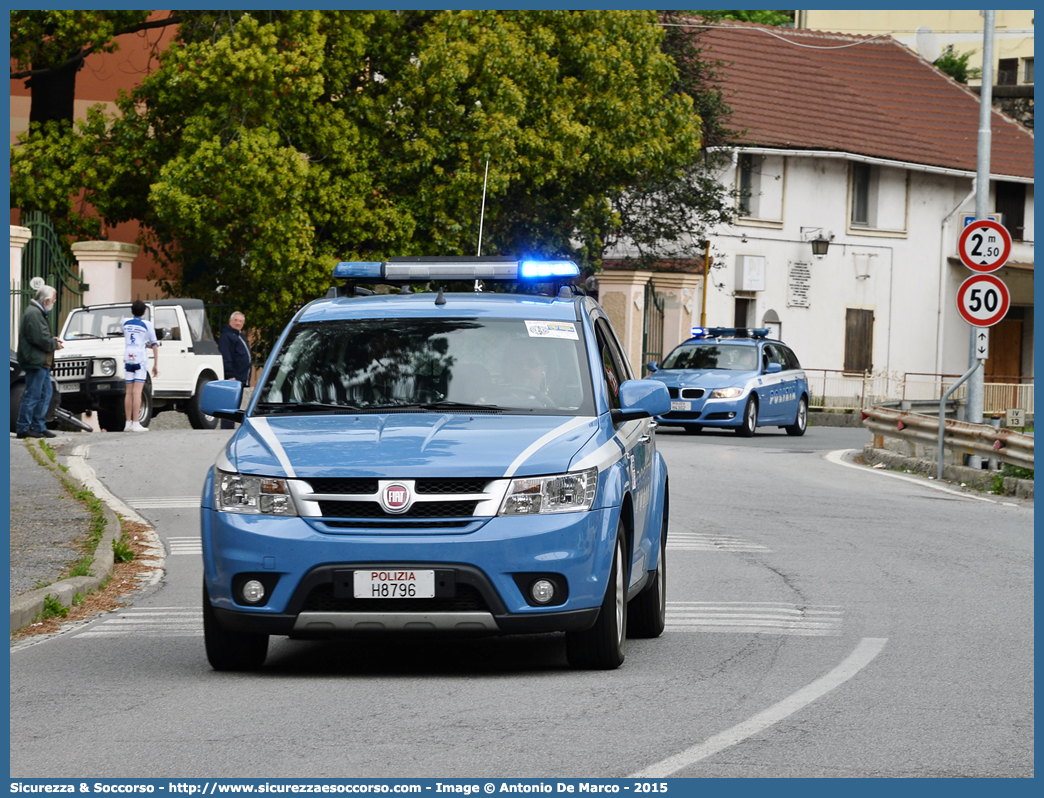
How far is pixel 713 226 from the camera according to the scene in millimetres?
41500

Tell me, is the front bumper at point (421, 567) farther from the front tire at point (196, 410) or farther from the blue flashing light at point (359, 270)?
the front tire at point (196, 410)

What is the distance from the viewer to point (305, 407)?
834 cm

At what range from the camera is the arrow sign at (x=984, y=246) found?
20.0 metres

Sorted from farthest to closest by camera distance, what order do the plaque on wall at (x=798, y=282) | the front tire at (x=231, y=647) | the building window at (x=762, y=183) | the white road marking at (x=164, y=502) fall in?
the plaque on wall at (x=798, y=282) → the building window at (x=762, y=183) → the white road marking at (x=164, y=502) → the front tire at (x=231, y=647)

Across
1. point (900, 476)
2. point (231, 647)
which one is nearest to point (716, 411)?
point (900, 476)

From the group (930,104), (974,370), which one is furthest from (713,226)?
(974,370)

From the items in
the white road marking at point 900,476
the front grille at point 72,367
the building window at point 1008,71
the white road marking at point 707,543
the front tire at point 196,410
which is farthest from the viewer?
the building window at point 1008,71

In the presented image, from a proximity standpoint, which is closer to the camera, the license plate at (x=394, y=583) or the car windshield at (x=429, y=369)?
the license plate at (x=394, y=583)

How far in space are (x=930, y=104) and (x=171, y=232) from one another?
2753 centimetres

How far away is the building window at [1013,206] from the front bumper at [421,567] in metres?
44.9

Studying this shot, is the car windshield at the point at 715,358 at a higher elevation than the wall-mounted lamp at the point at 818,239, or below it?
below

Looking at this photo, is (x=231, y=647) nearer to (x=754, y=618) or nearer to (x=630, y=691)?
(x=630, y=691)

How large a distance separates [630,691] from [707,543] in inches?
250

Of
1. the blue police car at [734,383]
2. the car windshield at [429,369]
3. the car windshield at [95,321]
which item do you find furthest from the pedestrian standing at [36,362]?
the car windshield at [429,369]
